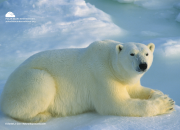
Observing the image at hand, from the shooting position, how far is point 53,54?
12.2ft

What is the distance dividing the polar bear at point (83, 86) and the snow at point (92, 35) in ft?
0.49

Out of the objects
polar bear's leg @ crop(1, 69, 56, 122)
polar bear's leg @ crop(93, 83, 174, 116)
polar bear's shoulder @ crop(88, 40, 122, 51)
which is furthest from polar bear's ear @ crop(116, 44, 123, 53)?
polar bear's leg @ crop(1, 69, 56, 122)

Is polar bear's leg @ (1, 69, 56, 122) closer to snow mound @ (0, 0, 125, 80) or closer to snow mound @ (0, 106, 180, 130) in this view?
snow mound @ (0, 106, 180, 130)

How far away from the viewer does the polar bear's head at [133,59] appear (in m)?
2.99

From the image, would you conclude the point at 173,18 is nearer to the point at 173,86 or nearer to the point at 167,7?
the point at 167,7

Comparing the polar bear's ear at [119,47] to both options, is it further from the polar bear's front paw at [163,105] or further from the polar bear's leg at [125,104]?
the polar bear's front paw at [163,105]

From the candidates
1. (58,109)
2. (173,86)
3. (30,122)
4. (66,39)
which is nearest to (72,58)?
(58,109)

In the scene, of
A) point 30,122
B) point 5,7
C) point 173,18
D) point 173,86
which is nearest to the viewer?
point 30,122

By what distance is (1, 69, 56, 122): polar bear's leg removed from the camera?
133 inches

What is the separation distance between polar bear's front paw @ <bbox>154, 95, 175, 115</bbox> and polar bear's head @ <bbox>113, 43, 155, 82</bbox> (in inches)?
20.3

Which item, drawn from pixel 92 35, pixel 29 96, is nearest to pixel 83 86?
pixel 29 96

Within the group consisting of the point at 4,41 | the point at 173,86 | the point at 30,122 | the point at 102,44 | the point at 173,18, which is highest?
the point at 173,18

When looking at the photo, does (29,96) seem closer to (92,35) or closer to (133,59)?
(133,59)

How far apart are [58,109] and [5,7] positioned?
7.75m
